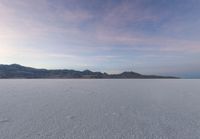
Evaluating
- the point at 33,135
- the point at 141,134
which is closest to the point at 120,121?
the point at 141,134

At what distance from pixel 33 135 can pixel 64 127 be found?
60cm

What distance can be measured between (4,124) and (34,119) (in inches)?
24.0

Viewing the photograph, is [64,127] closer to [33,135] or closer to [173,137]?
[33,135]

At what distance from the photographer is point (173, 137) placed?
2455 millimetres

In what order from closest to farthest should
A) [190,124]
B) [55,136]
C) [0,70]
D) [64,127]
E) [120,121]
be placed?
[55,136], [64,127], [190,124], [120,121], [0,70]

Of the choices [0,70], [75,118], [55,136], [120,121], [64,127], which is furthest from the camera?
[0,70]

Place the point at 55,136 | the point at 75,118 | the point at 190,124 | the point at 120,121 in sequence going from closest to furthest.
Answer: the point at 55,136
the point at 190,124
the point at 120,121
the point at 75,118

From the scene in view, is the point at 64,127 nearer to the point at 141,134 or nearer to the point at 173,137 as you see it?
the point at 141,134

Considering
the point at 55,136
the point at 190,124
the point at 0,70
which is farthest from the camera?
the point at 0,70

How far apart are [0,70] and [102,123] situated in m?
93.8

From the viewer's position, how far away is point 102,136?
A: 2.48m

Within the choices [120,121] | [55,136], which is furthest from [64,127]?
[120,121]

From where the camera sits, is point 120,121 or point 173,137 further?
point 120,121

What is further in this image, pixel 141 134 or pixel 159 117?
pixel 159 117
